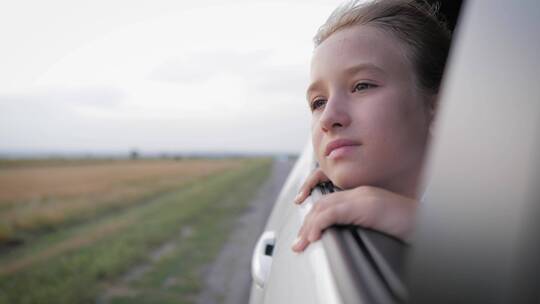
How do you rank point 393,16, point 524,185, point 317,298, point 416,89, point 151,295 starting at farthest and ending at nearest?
point 151,295
point 393,16
point 416,89
point 317,298
point 524,185

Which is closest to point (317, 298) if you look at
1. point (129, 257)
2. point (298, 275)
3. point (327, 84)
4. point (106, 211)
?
point (298, 275)

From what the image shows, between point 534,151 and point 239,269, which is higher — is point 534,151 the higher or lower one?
the higher one

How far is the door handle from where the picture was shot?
174 cm

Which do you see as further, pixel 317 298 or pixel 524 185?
pixel 317 298

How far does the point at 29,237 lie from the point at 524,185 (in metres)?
13.4

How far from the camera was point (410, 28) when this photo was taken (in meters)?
1.35

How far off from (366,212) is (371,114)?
0.33m

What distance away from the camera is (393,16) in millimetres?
1344

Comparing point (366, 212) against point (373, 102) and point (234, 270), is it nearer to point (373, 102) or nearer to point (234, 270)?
point (373, 102)

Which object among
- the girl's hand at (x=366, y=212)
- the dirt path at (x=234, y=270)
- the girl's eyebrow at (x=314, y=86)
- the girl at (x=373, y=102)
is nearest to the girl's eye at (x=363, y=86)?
the girl at (x=373, y=102)

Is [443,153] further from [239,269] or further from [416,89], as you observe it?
[239,269]

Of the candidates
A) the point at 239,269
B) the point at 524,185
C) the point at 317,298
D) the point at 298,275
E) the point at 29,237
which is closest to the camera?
the point at 524,185

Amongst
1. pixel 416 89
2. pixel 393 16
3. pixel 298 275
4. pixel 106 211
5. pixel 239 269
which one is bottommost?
pixel 106 211

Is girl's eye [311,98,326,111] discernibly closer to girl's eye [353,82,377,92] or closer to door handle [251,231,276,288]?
girl's eye [353,82,377,92]
